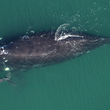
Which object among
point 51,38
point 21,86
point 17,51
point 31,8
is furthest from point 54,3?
point 21,86

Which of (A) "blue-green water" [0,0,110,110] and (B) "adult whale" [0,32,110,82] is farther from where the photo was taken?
(A) "blue-green water" [0,0,110,110]

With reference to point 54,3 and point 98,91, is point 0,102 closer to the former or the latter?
point 98,91

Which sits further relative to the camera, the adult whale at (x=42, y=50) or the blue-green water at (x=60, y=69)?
the blue-green water at (x=60, y=69)

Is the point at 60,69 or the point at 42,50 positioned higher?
the point at 42,50

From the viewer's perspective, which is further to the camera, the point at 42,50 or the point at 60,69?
the point at 60,69
